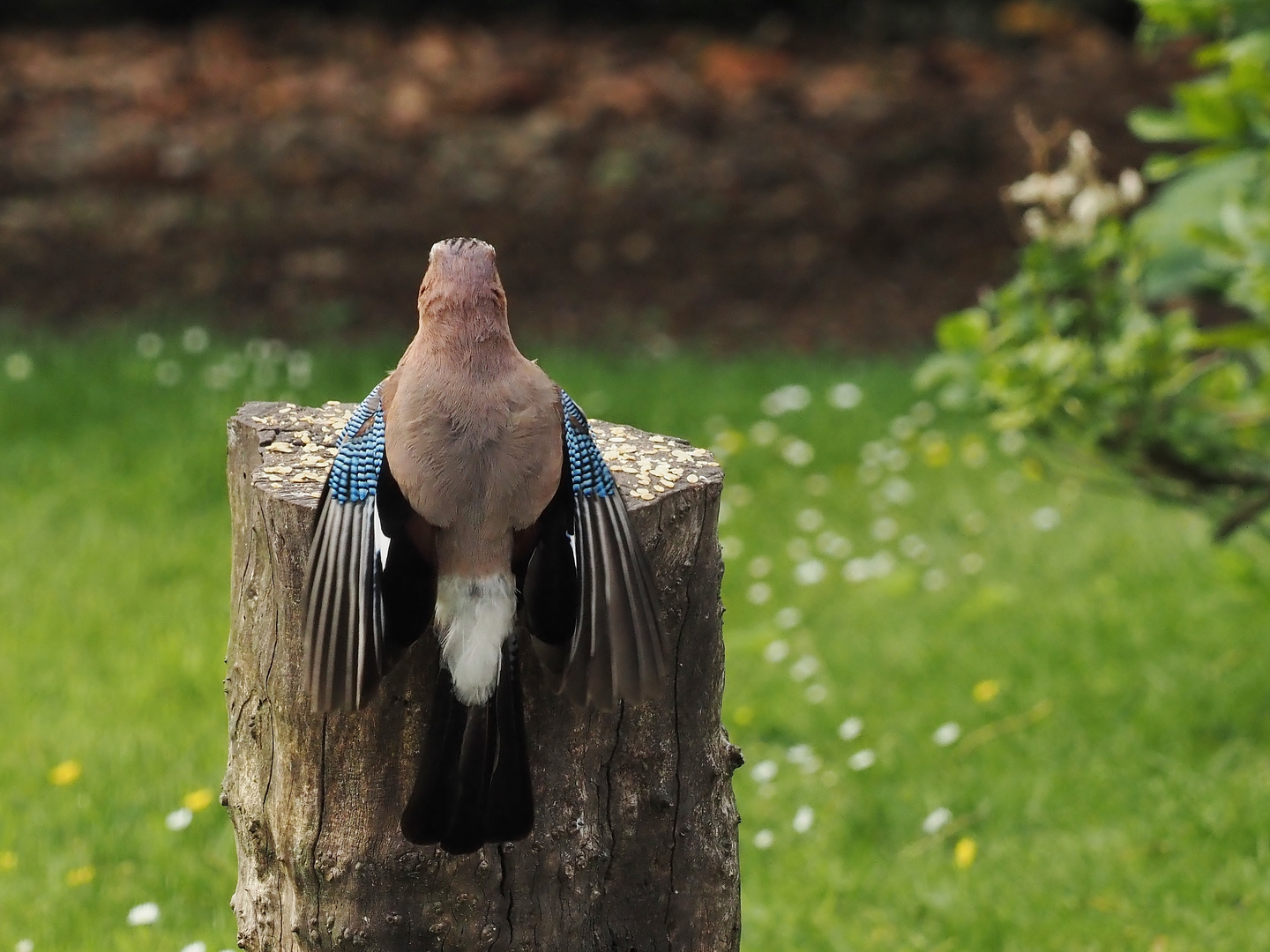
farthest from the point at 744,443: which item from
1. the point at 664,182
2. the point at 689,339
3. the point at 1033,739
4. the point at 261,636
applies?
the point at 261,636

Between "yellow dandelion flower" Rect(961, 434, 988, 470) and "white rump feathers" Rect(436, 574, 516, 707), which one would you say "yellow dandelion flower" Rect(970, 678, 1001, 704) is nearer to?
"yellow dandelion flower" Rect(961, 434, 988, 470)

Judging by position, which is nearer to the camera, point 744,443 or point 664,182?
point 744,443

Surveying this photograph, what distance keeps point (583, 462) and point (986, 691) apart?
251 cm

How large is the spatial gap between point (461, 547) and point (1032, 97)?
28.3 ft

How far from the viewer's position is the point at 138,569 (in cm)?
532

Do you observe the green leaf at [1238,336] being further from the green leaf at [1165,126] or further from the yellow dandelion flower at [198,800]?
the yellow dandelion flower at [198,800]

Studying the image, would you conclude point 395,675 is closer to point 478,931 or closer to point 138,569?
point 478,931

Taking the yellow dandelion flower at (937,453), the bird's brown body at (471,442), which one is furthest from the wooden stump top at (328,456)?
the yellow dandelion flower at (937,453)

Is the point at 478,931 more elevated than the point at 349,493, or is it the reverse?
the point at 349,493

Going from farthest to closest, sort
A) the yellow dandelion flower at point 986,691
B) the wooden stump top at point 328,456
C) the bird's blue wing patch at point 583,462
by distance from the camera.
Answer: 1. the yellow dandelion flower at point 986,691
2. the wooden stump top at point 328,456
3. the bird's blue wing patch at point 583,462

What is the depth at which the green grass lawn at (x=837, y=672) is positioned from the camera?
3641 mm

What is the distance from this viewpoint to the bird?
2.23m

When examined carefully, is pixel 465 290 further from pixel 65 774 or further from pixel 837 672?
pixel 837 672

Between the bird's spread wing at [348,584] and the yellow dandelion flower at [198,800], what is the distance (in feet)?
5.41
